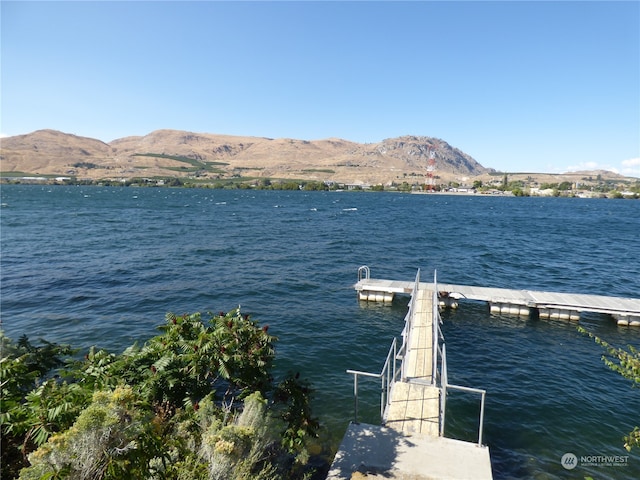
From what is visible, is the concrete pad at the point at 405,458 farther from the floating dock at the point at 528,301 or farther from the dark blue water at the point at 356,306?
the floating dock at the point at 528,301

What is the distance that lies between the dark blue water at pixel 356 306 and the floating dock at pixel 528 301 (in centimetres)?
103

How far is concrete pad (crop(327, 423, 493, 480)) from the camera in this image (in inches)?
332

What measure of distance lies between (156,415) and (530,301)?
85.3 ft

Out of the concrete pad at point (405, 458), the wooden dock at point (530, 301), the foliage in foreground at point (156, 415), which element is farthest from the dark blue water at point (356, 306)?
the foliage in foreground at point (156, 415)

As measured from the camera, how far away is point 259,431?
7.57m

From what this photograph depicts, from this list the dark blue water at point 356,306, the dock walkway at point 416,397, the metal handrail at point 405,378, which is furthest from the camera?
the dark blue water at point 356,306

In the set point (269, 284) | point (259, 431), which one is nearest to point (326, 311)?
point (269, 284)

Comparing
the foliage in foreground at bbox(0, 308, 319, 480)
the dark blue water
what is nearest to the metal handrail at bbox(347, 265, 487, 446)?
the dark blue water

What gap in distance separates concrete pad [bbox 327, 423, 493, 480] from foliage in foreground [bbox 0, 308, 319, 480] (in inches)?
58.0

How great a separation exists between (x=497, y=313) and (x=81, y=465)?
1061 inches

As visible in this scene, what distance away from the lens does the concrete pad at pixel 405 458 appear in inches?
332

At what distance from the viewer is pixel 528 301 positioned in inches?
998

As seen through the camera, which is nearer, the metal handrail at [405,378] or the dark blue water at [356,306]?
the metal handrail at [405,378]

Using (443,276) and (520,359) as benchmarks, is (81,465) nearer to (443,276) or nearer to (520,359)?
(520,359)
